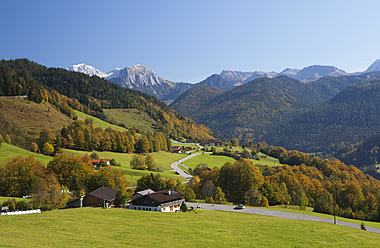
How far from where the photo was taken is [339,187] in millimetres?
100125

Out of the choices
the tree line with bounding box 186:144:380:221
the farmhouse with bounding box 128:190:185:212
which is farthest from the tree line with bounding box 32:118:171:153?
the farmhouse with bounding box 128:190:185:212

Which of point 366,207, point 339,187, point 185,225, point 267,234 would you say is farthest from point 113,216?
point 339,187

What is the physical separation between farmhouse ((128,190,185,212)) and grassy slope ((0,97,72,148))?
70824mm

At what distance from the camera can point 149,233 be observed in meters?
28.2

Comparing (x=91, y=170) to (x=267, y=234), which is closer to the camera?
(x=267, y=234)

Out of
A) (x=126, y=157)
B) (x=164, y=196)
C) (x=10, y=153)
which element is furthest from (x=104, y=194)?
(x=126, y=157)

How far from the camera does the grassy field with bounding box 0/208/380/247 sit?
2295cm

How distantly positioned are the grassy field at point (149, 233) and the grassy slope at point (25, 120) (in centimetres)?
9115

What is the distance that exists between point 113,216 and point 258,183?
6350cm

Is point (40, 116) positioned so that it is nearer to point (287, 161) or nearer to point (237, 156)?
point (237, 156)

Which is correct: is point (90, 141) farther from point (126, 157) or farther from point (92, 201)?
point (92, 201)

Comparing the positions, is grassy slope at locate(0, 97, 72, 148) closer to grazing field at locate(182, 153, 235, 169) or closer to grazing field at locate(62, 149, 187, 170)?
grazing field at locate(62, 149, 187, 170)

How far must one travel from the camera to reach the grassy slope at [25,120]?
357 ft

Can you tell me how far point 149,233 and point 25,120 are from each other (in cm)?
11661
